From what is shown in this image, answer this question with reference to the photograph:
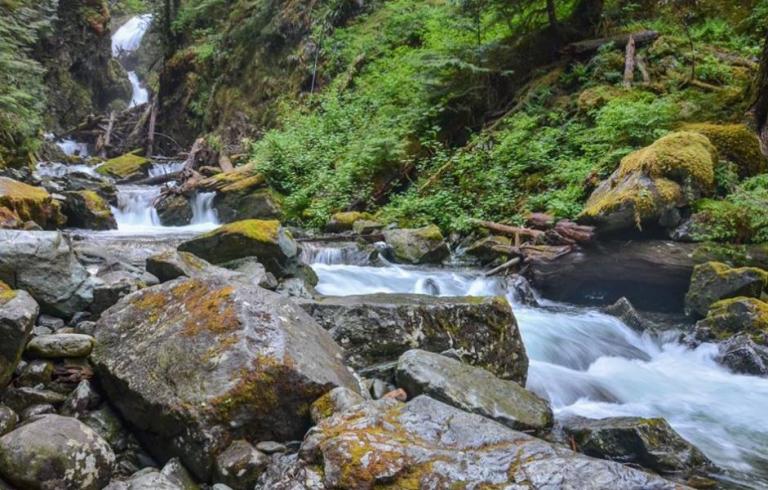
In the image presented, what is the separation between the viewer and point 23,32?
1359cm

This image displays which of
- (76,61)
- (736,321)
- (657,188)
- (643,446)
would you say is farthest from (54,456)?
(76,61)

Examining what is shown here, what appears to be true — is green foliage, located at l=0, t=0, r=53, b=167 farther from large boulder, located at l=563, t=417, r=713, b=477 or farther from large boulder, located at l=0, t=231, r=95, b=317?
large boulder, located at l=563, t=417, r=713, b=477

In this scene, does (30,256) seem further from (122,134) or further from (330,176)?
(122,134)

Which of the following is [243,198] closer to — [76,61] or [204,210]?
[204,210]

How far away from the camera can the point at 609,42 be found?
11602mm

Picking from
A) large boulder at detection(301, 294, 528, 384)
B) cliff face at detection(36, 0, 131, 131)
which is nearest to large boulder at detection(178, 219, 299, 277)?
large boulder at detection(301, 294, 528, 384)

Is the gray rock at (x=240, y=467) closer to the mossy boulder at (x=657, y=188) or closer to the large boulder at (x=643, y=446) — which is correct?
the large boulder at (x=643, y=446)

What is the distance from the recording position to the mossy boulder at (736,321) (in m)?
5.99

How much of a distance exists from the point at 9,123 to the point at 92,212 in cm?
422

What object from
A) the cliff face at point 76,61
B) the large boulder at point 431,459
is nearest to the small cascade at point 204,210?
the large boulder at point 431,459

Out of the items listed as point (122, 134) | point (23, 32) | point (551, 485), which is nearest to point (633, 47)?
→ point (551, 485)

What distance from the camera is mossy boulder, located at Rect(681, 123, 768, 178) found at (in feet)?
25.7

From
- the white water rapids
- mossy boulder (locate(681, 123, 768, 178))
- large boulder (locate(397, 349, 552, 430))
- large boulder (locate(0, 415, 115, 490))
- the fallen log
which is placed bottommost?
the white water rapids

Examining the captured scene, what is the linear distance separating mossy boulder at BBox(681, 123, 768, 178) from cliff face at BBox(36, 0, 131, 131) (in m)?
25.9
